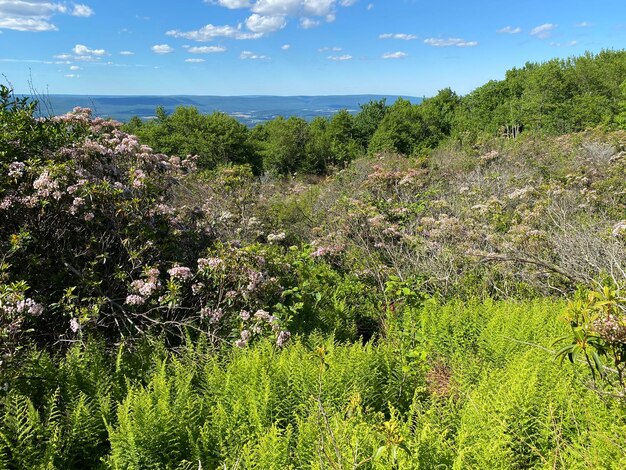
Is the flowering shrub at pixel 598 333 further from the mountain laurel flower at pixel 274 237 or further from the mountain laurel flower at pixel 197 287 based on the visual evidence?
the mountain laurel flower at pixel 274 237

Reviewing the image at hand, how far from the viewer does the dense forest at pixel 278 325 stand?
2420mm

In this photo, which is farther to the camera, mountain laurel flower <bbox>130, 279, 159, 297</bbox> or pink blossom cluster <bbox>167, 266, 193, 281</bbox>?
pink blossom cluster <bbox>167, 266, 193, 281</bbox>

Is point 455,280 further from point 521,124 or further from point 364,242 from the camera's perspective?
point 521,124

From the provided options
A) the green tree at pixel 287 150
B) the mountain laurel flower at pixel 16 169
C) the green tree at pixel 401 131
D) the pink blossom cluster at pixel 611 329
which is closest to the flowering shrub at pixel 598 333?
the pink blossom cluster at pixel 611 329

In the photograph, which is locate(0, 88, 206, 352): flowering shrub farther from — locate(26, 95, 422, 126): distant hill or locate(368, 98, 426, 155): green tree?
locate(368, 98, 426, 155): green tree

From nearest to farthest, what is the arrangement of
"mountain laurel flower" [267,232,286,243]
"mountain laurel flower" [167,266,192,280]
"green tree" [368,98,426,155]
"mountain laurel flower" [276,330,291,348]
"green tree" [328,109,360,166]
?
"mountain laurel flower" [276,330,291,348]
"mountain laurel flower" [167,266,192,280]
"mountain laurel flower" [267,232,286,243]
"green tree" [368,98,426,155]
"green tree" [328,109,360,166]

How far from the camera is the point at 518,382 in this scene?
2789mm

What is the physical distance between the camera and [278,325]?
421 centimetres

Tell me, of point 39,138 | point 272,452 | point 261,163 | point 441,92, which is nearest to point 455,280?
point 272,452

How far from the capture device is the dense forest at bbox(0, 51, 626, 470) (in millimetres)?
2420

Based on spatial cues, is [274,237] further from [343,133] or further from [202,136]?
[343,133]

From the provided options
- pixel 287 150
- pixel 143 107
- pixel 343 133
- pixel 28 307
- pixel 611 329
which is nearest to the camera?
pixel 611 329

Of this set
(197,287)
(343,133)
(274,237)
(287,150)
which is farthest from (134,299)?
(343,133)

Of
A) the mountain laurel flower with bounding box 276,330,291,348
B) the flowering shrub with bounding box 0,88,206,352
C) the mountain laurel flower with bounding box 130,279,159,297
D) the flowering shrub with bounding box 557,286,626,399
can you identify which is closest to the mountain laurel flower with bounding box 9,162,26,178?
the flowering shrub with bounding box 0,88,206,352
